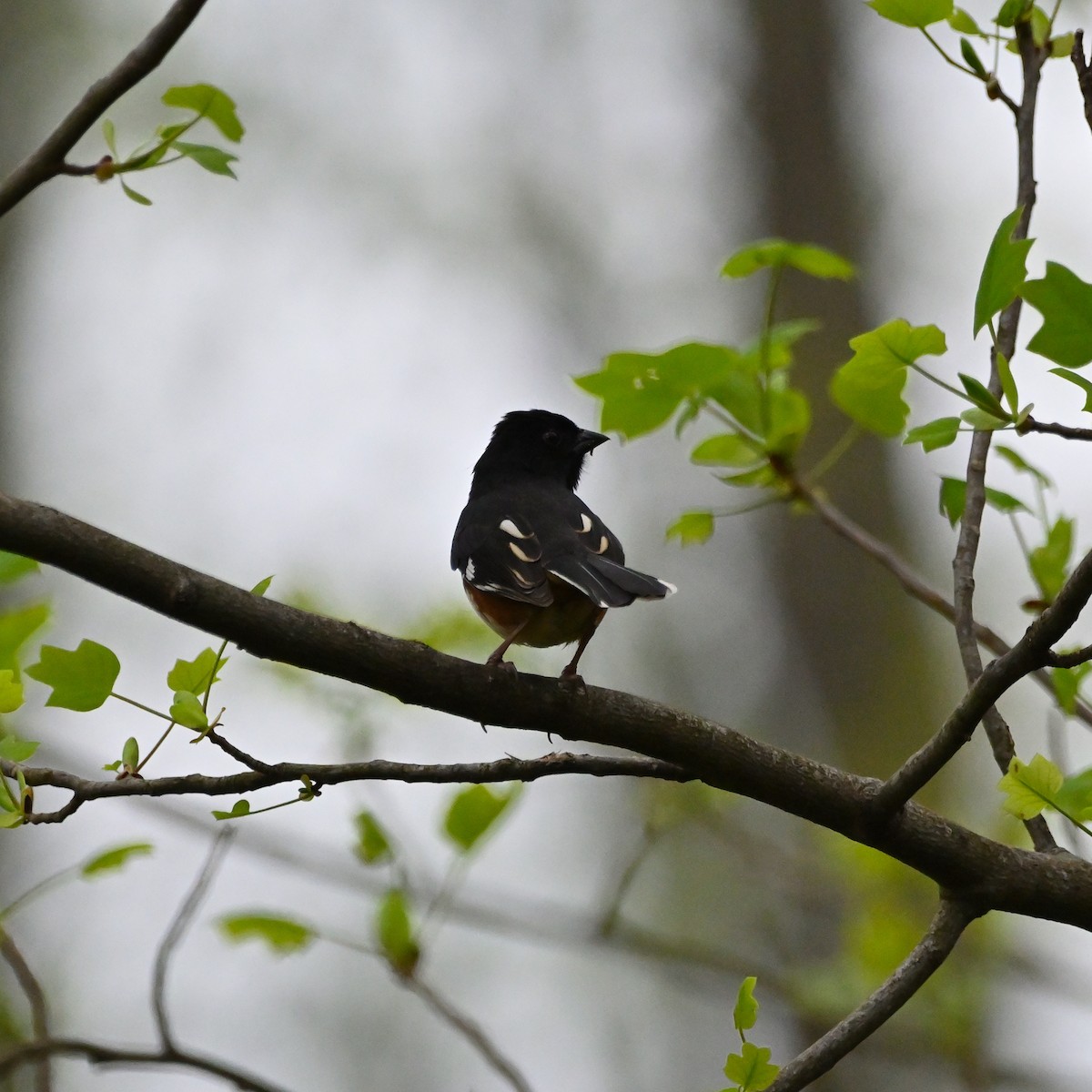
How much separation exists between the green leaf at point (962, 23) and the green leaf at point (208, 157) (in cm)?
149

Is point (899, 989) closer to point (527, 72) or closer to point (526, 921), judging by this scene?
point (526, 921)

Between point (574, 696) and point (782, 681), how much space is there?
5.82m

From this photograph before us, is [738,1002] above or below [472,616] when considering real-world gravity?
below

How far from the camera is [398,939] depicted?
3.22 m

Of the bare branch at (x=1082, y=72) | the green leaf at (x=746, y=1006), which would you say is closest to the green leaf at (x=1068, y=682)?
the green leaf at (x=746, y=1006)

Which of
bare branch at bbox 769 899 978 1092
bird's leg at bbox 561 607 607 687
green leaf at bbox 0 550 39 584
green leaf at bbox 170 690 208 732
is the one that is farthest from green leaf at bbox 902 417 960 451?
green leaf at bbox 0 550 39 584

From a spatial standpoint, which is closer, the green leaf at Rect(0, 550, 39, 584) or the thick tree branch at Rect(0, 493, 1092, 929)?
the thick tree branch at Rect(0, 493, 1092, 929)

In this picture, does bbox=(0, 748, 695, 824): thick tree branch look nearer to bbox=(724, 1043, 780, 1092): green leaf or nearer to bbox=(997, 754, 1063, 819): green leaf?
bbox=(724, 1043, 780, 1092): green leaf

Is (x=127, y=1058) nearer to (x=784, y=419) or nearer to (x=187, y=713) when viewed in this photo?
(x=187, y=713)

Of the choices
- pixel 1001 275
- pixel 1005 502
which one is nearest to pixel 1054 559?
pixel 1005 502

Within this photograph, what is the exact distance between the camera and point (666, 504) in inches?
398

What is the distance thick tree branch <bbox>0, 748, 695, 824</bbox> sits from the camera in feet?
6.61

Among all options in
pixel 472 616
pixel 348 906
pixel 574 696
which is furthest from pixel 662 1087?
pixel 574 696

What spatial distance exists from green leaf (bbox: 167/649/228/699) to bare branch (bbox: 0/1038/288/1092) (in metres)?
0.72
